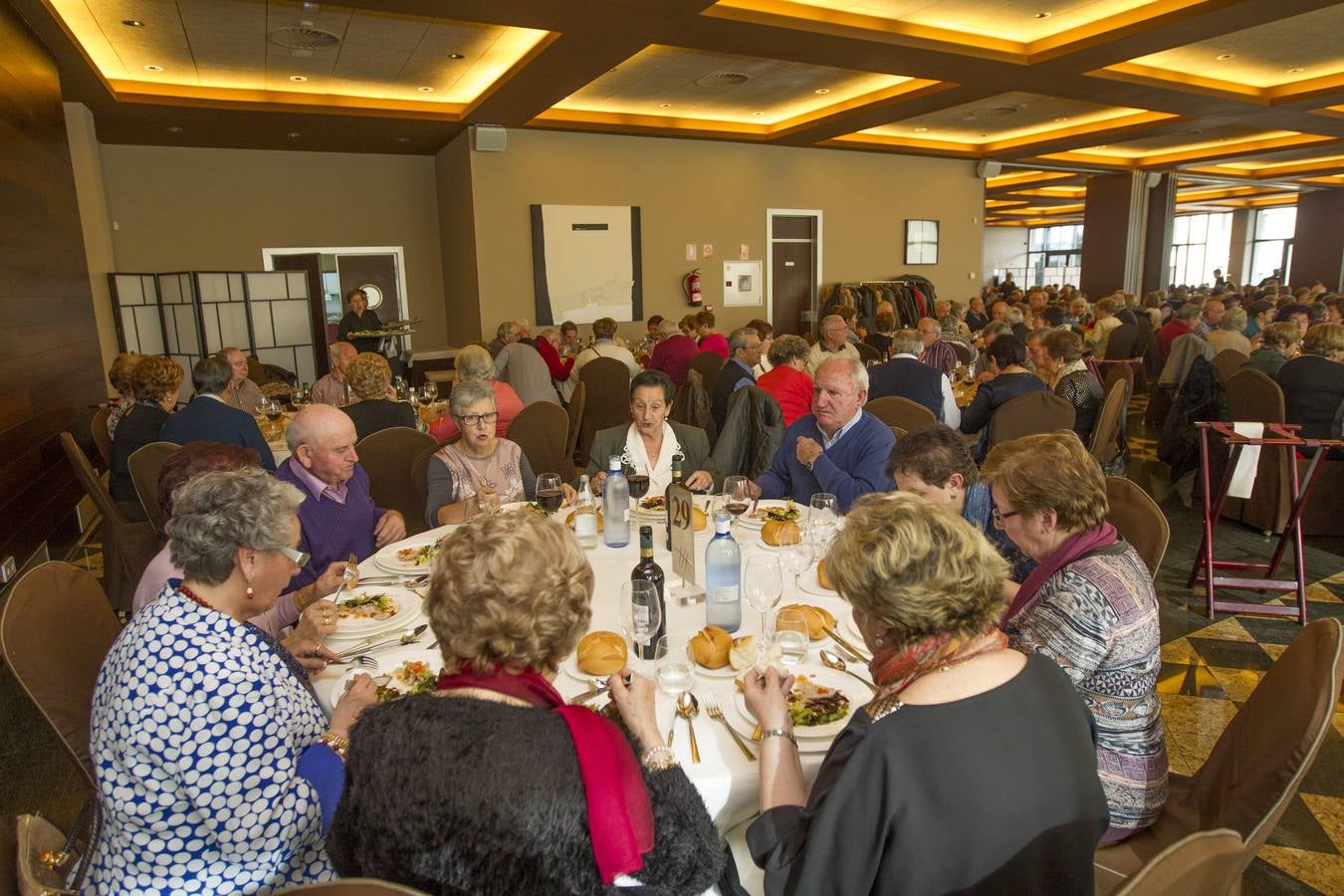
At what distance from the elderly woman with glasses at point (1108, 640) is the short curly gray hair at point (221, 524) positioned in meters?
1.62

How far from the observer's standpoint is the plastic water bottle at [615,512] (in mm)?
2693

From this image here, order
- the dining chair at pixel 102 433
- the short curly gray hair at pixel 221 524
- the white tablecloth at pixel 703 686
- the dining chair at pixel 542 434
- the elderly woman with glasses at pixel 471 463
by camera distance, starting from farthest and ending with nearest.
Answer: the dining chair at pixel 102 433, the dining chair at pixel 542 434, the elderly woman with glasses at pixel 471 463, the short curly gray hair at pixel 221 524, the white tablecloth at pixel 703 686

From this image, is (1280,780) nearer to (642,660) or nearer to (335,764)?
(642,660)

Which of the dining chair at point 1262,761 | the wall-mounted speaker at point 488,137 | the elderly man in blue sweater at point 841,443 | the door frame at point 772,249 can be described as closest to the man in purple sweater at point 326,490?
the elderly man in blue sweater at point 841,443

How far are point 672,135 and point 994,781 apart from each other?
392 inches

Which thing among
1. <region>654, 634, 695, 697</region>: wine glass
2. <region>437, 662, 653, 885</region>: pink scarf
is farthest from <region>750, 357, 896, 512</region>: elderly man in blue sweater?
<region>437, 662, 653, 885</region>: pink scarf

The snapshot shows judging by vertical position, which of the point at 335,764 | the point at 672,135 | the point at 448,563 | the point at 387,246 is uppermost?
the point at 672,135

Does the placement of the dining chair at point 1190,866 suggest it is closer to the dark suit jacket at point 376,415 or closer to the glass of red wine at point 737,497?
the glass of red wine at point 737,497

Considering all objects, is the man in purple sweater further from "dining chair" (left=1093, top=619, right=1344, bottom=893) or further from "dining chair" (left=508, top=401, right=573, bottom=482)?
"dining chair" (left=1093, top=619, right=1344, bottom=893)

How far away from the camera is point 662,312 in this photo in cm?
1085

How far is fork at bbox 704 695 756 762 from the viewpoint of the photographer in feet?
5.16

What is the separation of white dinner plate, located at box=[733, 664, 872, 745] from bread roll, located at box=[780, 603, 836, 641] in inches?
4.9

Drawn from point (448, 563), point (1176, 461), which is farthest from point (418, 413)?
point (1176, 461)

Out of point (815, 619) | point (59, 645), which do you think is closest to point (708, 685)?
point (815, 619)
